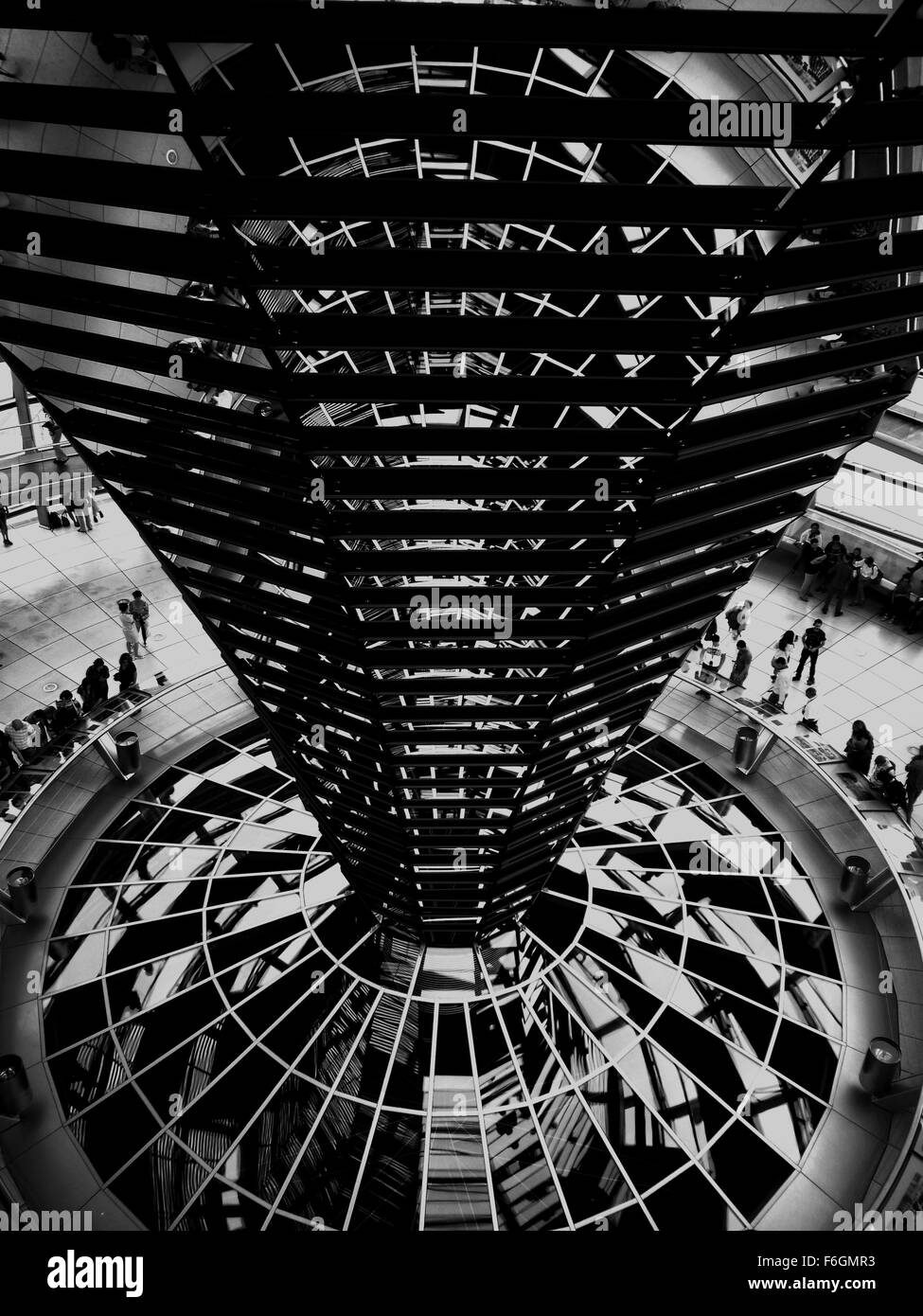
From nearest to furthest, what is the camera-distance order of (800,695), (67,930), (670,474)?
1. (670,474)
2. (67,930)
3. (800,695)

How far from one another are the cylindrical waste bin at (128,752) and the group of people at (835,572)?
790 inches

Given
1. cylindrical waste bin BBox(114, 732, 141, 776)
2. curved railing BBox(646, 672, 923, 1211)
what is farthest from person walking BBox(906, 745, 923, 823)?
cylindrical waste bin BBox(114, 732, 141, 776)

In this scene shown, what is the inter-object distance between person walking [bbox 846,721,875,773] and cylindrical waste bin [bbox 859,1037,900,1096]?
7041 mm

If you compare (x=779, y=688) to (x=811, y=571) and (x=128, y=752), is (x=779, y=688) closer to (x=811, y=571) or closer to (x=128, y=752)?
(x=811, y=571)

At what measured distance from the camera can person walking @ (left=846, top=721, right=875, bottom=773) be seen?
71.1 ft

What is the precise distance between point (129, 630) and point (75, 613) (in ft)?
11.3

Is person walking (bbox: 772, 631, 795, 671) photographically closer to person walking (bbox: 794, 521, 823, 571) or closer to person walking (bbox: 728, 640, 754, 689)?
person walking (bbox: 728, 640, 754, 689)

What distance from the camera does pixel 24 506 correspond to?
1271 inches

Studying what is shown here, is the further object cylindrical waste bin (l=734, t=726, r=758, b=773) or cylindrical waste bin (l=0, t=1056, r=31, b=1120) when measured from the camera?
cylindrical waste bin (l=734, t=726, r=758, b=773)

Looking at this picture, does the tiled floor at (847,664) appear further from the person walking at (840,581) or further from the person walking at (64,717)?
the person walking at (64,717)

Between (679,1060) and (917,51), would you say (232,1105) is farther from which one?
(917,51)

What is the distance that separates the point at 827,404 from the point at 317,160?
30.7 feet

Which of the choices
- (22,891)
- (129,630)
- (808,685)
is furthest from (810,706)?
(22,891)
